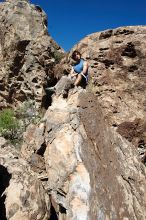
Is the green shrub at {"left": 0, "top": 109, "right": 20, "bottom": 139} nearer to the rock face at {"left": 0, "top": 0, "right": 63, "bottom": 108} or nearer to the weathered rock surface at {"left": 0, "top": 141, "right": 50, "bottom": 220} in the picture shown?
the rock face at {"left": 0, "top": 0, "right": 63, "bottom": 108}

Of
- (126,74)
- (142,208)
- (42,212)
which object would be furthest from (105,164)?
(126,74)

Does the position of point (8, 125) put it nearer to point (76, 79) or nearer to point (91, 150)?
point (76, 79)

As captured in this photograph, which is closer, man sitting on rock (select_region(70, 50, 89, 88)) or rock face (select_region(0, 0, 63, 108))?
man sitting on rock (select_region(70, 50, 89, 88))

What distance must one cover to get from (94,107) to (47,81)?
1041 cm

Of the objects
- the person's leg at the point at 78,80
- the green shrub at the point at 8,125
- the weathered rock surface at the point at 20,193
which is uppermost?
the person's leg at the point at 78,80

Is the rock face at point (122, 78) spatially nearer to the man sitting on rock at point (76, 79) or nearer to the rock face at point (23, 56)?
the man sitting on rock at point (76, 79)

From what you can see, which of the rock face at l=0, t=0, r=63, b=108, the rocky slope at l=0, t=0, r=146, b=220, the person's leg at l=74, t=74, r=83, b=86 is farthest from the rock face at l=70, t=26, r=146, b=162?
the rock face at l=0, t=0, r=63, b=108

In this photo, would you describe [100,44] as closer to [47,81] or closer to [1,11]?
[47,81]

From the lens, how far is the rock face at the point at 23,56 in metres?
22.4

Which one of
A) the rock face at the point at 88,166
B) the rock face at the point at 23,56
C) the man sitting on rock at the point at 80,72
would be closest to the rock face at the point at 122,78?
the man sitting on rock at the point at 80,72

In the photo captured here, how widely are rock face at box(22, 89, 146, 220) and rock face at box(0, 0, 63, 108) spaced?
32.1ft

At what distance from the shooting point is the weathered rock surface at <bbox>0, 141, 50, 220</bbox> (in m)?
10.8

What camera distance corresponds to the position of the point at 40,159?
1326cm

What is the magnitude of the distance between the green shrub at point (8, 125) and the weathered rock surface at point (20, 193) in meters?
6.57
